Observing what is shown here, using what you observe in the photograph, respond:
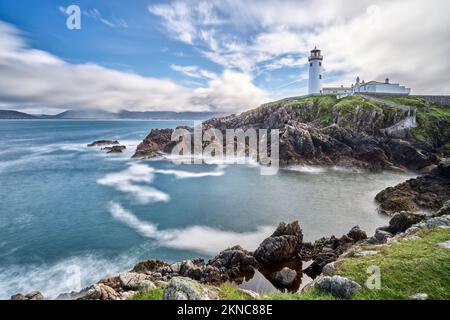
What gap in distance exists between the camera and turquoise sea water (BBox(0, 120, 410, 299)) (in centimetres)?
2069

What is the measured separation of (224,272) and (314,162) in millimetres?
38375

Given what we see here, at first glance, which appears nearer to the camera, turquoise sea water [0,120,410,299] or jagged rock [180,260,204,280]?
jagged rock [180,260,204,280]

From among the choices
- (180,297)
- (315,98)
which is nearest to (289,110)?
(315,98)

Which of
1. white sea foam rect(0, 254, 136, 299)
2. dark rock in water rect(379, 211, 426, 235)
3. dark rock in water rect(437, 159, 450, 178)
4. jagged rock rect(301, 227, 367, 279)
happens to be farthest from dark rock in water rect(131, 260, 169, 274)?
dark rock in water rect(437, 159, 450, 178)

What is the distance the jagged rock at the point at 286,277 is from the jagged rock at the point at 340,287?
24.6ft

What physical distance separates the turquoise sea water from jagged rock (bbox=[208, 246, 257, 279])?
316 centimetres

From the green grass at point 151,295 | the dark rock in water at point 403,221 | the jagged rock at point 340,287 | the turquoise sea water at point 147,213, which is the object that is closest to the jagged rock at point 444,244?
the jagged rock at point 340,287

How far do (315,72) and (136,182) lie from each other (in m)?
73.4

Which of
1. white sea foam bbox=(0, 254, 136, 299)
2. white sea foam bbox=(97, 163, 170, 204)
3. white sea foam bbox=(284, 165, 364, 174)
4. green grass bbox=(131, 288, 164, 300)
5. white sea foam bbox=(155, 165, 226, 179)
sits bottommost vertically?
white sea foam bbox=(0, 254, 136, 299)

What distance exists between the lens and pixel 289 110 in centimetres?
7850

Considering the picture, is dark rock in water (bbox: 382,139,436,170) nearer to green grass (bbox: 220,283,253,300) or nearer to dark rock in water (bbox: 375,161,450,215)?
dark rock in water (bbox: 375,161,450,215)

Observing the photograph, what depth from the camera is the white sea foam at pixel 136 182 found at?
3578 centimetres

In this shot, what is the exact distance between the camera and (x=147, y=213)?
98.0ft

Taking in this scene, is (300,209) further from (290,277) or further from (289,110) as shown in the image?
(289,110)
